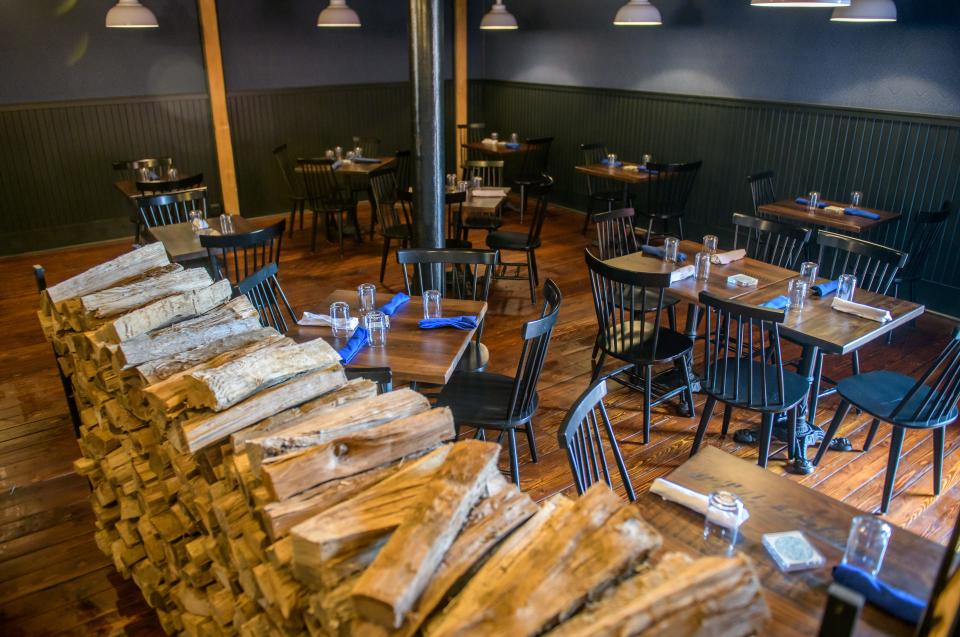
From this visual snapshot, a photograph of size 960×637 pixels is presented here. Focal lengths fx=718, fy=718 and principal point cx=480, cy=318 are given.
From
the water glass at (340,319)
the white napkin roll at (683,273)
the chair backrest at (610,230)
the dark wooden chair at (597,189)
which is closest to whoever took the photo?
the water glass at (340,319)

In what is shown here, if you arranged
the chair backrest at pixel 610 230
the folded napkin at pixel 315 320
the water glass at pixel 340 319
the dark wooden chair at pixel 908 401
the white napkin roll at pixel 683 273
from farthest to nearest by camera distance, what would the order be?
the chair backrest at pixel 610 230 < the white napkin roll at pixel 683 273 < the folded napkin at pixel 315 320 < the water glass at pixel 340 319 < the dark wooden chair at pixel 908 401

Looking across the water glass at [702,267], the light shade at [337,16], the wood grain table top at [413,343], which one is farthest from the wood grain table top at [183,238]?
the water glass at [702,267]

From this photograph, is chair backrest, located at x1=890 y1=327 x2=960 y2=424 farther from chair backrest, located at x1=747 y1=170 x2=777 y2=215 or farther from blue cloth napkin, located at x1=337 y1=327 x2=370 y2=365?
chair backrest, located at x1=747 y1=170 x2=777 y2=215

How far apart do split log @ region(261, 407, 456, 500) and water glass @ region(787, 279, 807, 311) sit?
246 centimetres

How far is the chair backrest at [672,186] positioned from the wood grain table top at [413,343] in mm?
3810

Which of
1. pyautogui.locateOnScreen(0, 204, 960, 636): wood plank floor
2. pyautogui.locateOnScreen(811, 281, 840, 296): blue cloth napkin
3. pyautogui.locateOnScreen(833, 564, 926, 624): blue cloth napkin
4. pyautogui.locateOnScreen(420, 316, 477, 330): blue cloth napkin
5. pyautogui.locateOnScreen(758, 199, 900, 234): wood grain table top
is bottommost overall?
pyautogui.locateOnScreen(0, 204, 960, 636): wood plank floor

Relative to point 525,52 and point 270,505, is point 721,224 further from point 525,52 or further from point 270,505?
point 270,505

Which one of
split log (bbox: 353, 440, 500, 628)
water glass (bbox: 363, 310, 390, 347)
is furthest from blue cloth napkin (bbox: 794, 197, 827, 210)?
split log (bbox: 353, 440, 500, 628)

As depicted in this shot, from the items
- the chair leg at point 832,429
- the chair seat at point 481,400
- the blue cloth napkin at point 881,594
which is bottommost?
the chair leg at point 832,429

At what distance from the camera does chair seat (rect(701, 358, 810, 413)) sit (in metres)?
3.32

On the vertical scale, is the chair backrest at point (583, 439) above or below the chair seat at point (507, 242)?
above

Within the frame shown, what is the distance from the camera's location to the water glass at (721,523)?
1.95 metres

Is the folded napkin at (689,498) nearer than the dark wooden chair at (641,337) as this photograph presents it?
Yes

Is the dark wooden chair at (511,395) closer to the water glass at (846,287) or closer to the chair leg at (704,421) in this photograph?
the chair leg at (704,421)
